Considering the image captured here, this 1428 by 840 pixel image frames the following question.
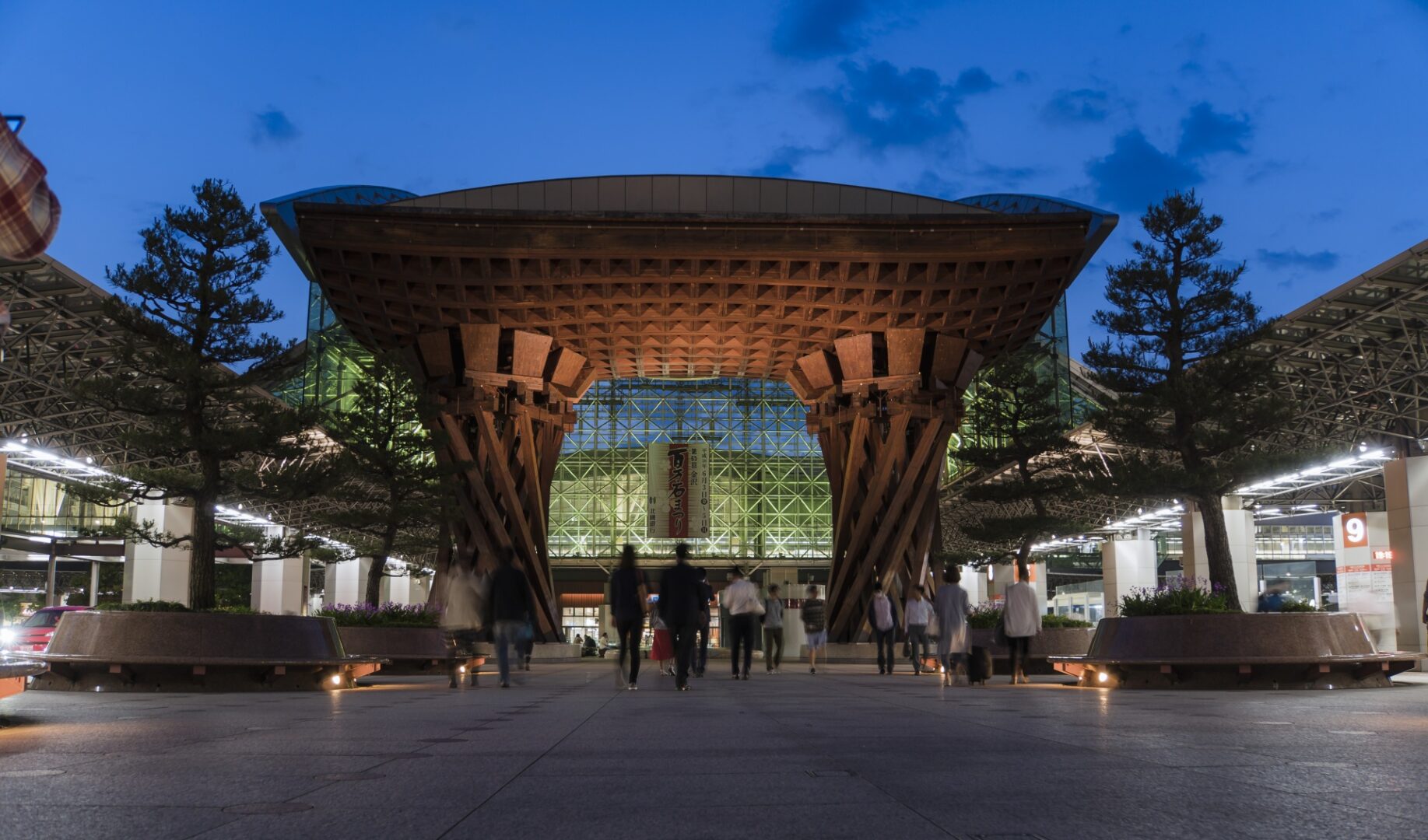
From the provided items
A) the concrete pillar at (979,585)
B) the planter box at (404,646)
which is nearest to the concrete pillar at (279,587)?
the planter box at (404,646)

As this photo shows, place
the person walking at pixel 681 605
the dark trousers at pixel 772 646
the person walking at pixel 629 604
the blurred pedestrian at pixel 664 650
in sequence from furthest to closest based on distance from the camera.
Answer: the dark trousers at pixel 772 646 → the blurred pedestrian at pixel 664 650 → the person walking at pixel 681 605 → the person walking at pixel 629 604

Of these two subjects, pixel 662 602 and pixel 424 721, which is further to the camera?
pixel 662 602

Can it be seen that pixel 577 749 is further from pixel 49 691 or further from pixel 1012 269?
pixel 1012 269

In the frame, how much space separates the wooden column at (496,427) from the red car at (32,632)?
26.0ft

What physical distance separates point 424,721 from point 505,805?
4.37 metres

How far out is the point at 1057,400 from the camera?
5272 centimetres

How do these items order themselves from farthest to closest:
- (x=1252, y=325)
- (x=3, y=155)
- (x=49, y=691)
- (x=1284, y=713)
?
(x=1252, y=325), (x=49, y=691), (x=1284, y=713), (x=3, y=155)

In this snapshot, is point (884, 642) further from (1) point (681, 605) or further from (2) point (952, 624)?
(1) point (681, 605)

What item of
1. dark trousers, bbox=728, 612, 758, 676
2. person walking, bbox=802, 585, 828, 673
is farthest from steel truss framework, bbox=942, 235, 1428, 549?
dark trousers, bbox=728, 612, 758, 676

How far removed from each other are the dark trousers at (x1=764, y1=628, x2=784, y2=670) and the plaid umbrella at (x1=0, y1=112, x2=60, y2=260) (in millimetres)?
17004

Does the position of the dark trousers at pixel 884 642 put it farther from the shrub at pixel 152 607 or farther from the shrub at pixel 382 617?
the shrub at pixel 152 607

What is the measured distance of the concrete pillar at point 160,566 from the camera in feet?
99.3

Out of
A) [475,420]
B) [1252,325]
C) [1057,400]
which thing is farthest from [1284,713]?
[1057,400]

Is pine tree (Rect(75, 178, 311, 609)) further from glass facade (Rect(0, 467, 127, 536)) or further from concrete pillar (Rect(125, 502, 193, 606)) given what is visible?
glass facade (Rect(0, 467, 127, 536))
